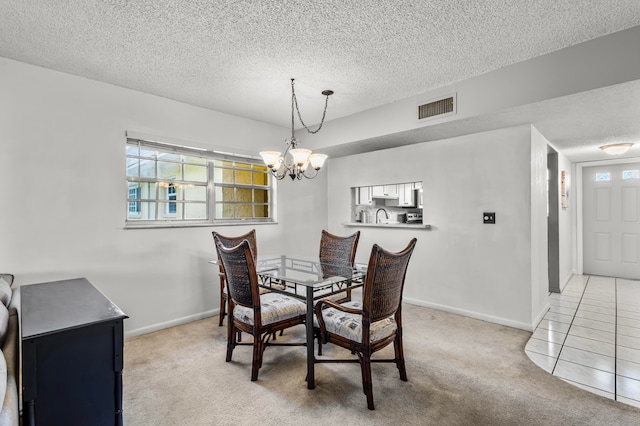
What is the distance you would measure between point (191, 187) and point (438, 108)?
3.00 m

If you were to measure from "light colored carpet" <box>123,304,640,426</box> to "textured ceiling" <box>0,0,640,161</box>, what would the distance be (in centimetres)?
254

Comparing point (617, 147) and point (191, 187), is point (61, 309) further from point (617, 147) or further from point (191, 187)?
point (617, 147)

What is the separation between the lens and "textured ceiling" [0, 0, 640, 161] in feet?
6.59

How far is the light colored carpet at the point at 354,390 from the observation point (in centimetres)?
189

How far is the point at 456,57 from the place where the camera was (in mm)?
2646

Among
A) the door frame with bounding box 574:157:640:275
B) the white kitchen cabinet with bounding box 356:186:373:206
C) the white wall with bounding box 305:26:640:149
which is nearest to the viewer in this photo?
the white wall with bounding box 305:26:640:149

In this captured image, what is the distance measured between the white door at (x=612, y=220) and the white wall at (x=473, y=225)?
3.20 meters

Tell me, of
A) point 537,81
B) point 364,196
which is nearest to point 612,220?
point 364,196

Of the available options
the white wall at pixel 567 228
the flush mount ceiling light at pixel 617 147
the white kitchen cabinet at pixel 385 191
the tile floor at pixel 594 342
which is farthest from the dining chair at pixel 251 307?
the flush mount ceiling light at pixel 617 147

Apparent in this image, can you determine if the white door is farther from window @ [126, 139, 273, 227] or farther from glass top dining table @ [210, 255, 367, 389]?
window @ [126, 139, 273, 227]

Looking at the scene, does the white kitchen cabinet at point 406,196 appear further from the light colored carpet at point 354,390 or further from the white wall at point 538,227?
the light colored carpet at point 354,390

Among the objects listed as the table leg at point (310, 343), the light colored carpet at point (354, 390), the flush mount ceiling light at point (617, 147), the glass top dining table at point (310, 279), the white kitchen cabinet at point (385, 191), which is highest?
the flush mount ceiling light at point (617, 147)

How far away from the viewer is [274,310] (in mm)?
2418

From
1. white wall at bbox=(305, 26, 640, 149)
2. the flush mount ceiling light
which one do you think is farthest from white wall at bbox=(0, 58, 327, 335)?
the flush mount ceiling light
